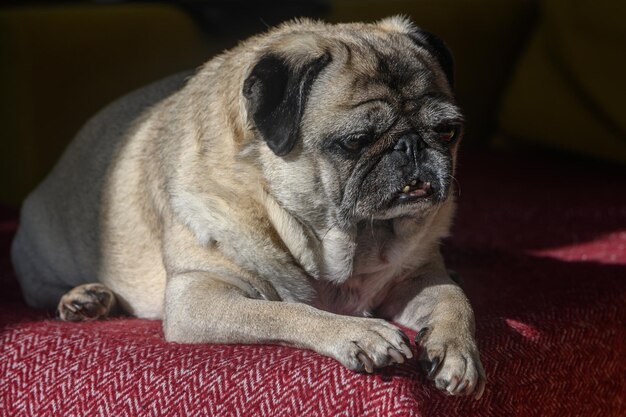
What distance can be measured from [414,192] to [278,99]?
9.6 inches

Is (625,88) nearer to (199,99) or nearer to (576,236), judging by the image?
(576,236)

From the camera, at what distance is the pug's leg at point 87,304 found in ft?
5.65

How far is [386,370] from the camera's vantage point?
1283mm

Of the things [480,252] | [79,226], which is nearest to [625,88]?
[480,252]

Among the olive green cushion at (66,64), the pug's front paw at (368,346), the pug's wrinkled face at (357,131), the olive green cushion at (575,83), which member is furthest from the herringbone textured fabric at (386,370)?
the olive green cushion at (575,83)

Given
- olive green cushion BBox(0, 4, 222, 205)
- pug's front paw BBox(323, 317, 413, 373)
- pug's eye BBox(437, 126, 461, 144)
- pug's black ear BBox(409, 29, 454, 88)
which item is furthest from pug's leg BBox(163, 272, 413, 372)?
olive green cushion BBox(0, 4, 222, 205)

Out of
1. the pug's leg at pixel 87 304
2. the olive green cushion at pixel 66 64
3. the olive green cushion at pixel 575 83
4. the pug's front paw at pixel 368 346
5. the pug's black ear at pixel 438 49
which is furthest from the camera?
the olive green cushion at pixel 575 83

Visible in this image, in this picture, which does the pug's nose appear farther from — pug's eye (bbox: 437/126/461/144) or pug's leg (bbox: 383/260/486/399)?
pug's leg (bbox: 383/260/486/399)

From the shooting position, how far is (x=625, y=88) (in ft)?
8.87

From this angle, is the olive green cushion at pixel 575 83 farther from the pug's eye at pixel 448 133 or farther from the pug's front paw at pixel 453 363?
the pug's front paw at pixel 453 363

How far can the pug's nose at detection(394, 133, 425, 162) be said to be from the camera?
1399mm

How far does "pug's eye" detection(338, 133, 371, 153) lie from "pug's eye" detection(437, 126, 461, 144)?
119 millimetres

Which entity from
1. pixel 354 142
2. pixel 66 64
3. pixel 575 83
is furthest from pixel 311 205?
pixel 575 83

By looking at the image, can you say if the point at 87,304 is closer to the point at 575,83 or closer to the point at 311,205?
the point at 311,205
